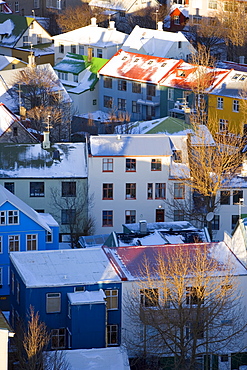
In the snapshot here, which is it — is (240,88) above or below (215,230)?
above

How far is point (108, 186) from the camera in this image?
6388cm

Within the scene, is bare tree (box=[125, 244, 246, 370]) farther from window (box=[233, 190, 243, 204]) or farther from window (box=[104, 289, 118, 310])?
window (box=[233, 190, 243, 204])

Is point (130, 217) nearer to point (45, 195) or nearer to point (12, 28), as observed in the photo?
point (45, 195)

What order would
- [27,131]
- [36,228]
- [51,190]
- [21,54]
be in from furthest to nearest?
[21,54]
[27,131]
[51,190]
[36,228]

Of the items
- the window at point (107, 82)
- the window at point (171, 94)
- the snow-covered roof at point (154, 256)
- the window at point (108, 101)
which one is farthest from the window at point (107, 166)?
the window at point (107, 82)

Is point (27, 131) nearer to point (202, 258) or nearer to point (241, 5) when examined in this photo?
point (202, 258)

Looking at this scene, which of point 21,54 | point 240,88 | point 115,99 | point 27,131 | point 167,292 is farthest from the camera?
point 21,54

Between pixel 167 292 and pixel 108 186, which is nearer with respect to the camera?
pixel 167 292

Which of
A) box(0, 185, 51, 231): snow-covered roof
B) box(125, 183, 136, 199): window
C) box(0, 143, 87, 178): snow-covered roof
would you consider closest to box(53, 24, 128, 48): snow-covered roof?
box(0, 143, 87, 178): snow-covered roof

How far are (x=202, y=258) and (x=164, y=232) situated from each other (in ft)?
31.0

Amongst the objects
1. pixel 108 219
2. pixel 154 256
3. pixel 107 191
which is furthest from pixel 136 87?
pixel 154 256

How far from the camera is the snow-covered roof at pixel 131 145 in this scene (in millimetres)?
63562

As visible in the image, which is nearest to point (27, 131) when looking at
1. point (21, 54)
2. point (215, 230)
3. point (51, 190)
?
point (51, 190)

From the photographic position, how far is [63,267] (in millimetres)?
47500
